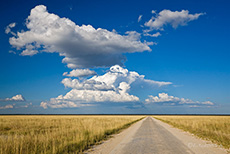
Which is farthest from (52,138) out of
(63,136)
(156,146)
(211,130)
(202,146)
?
(211,130)

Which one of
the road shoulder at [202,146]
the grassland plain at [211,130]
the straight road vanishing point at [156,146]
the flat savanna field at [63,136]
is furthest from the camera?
the grassland plain at [211,130]

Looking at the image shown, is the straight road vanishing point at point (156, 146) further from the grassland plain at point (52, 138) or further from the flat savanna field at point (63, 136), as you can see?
the grassland plain at point (52, 138)

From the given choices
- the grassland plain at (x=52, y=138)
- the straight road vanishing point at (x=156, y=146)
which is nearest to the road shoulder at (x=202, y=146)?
the straight road vanishing point at (x=156, y=146)

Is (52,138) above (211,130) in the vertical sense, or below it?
above

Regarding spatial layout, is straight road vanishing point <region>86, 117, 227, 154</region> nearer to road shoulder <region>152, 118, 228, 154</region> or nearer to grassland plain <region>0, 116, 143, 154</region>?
road shoulder <region>152, 118, 228, 154</region>

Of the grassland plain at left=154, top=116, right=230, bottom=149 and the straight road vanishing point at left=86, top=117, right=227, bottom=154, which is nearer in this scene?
the straight road vanishing point at left=86, top=117, right=227, bottom=154

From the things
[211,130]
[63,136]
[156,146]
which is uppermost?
[156,146]

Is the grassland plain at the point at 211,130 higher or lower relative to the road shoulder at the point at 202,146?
lower

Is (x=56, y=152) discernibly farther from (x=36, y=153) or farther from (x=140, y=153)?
(x=140, y=153)

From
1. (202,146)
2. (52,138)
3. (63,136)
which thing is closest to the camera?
(202,146)

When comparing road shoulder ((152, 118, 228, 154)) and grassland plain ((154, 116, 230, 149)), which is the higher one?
road shoulder ((152, 118, 228, 154))

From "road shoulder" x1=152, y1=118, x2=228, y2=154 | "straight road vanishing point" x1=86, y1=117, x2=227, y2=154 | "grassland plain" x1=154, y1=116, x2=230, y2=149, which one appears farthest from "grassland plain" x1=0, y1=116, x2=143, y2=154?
"grassland plain" x1=154, y1=116, x2=230, y2=149

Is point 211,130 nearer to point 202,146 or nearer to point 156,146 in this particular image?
point 202,146

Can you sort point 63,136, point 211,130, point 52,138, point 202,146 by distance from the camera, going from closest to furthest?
Result: point 202,146 → point 52,138 → point 63,136 → point 211,130
